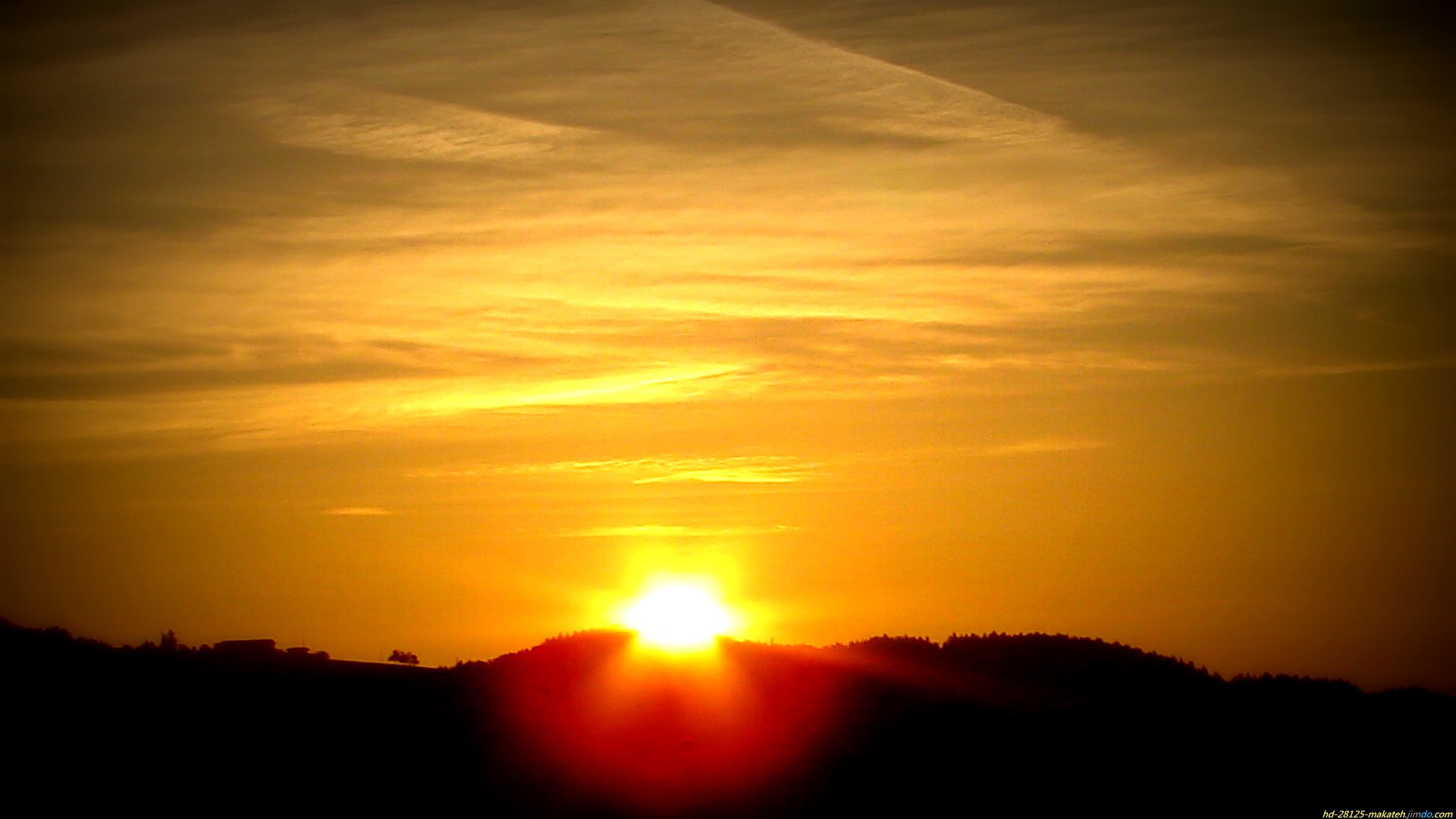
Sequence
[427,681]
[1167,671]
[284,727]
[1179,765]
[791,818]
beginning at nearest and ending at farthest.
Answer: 1. [791,818]
2. [1179,765]
3. [284,727]
4. [427,681]
5. [1167,671]

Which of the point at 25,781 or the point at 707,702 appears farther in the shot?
the point at 707,702

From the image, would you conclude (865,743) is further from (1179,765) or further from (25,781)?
(25,781)

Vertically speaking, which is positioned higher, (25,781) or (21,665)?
(21,665)

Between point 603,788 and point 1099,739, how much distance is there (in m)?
10.6

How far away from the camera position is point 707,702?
35.9 metres

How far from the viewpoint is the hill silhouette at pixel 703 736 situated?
105ft

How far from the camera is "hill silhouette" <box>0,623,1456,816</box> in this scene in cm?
3188

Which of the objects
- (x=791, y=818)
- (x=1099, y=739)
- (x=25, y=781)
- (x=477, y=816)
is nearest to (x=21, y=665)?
(x=25, y=781)

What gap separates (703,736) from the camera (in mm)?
34250

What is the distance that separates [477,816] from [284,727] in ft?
22.0

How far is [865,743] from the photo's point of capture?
33.7 meters

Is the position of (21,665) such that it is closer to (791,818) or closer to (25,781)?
(25,781)

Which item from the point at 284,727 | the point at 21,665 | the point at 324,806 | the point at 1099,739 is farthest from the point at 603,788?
the point at 21,665

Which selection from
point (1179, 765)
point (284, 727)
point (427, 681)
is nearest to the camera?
point (1179, 765)
